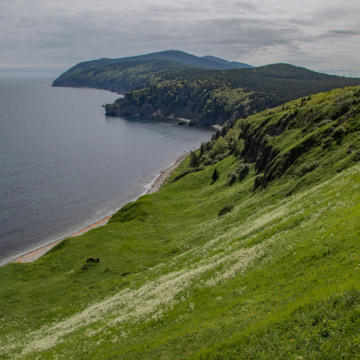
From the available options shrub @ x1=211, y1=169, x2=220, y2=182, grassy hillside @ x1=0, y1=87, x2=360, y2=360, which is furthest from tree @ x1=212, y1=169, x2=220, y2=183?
grassy hillside @ x1=0, y1=87, x2=360, y2=360

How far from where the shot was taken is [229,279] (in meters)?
24.4

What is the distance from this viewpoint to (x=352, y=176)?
2920 centimetres

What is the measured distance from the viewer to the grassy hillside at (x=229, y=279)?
14.8 m

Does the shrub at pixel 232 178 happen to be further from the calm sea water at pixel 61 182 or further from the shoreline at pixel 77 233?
the calm sea water at pixel 61 182

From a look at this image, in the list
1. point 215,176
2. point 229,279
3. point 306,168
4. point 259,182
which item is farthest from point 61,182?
point 229,279

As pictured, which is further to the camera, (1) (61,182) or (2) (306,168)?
(1) (61,182)

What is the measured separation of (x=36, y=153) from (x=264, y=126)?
13683 cm

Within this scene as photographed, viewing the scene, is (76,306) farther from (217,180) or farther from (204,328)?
(217,180)

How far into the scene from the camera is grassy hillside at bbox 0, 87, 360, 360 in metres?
14.8

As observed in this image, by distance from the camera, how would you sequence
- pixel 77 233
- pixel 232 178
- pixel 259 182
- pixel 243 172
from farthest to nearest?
pixel 77 233
pixel 232 178
pixel 243 172
pixel 259 182

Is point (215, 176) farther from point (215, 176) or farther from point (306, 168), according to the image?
point (306, 168)

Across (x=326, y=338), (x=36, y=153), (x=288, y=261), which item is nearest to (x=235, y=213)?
(x=288, y=261)

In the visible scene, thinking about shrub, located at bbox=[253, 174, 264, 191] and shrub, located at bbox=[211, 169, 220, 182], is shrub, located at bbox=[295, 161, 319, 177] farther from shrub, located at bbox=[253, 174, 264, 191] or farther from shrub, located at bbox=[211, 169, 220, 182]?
shrub, located at bbox=[211, 169, 220, 182]

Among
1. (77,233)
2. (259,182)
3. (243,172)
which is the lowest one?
(77,233)
